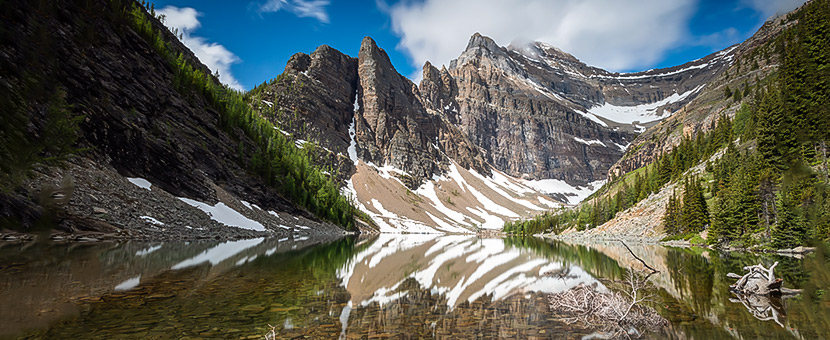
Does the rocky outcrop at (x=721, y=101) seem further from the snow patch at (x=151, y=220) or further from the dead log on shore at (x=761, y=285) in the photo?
the snow patch at (x=151, y=220)

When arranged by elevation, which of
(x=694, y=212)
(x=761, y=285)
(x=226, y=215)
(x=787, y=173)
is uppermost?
(x=787, y=173)

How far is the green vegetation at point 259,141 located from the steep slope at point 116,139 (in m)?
0.65

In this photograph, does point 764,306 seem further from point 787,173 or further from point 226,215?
point 226,215

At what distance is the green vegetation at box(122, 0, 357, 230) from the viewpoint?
78.2 metres

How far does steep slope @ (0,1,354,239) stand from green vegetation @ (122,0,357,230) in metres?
0.65

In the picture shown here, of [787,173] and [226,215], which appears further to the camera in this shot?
[226,215]

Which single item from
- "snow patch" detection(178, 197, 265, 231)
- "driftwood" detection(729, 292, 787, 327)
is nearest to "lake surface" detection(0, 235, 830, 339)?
"driftwood" detection(729, 292, 787, 327)

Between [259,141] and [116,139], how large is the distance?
51766 mm

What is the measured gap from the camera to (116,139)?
4734cm

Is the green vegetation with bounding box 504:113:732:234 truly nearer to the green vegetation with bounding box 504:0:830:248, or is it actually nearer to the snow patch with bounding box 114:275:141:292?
the green vegetation with bounding box 504:0:830:248

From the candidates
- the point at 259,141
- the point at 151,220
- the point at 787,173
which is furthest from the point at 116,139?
the point at 787,173

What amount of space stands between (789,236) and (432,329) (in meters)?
40.1

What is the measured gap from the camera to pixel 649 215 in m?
76.8

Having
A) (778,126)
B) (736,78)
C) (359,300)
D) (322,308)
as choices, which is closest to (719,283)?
(359,300)
